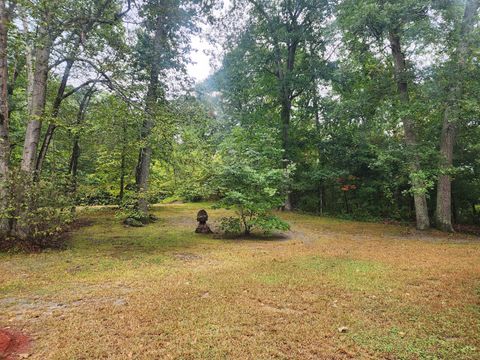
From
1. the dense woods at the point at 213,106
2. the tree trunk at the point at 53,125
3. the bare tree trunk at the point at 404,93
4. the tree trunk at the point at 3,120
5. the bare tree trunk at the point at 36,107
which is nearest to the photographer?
the tree trunk at the point at 3,120

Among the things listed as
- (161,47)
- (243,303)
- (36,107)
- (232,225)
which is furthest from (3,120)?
(243,303)

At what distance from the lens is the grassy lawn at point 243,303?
2932mm

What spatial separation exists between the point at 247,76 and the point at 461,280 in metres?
17.1

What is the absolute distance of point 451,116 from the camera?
9.87 metres

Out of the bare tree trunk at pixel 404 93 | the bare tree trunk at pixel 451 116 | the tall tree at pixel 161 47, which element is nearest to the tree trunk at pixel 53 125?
the tall tree at pixel 161 47

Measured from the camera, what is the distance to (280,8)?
18875 mm

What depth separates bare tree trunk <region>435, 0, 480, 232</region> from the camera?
32.2 ft

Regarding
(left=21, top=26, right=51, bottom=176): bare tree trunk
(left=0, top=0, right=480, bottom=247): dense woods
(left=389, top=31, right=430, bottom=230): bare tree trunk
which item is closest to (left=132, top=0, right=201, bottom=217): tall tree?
(left=0, top=0, right=480, bottom=247): dense woods

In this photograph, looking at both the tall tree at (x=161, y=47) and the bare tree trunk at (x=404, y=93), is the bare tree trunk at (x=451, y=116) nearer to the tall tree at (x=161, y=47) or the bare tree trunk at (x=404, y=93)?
the bare tree trunk at (x=404, y=93)

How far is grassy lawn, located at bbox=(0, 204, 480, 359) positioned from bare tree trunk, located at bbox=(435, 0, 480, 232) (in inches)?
187

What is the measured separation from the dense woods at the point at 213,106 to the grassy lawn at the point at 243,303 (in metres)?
2.65

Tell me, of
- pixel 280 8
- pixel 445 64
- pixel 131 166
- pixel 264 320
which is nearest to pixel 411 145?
pixel 445 64

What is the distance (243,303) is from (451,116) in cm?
983

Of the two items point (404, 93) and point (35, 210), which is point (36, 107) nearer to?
point (35, 210)
